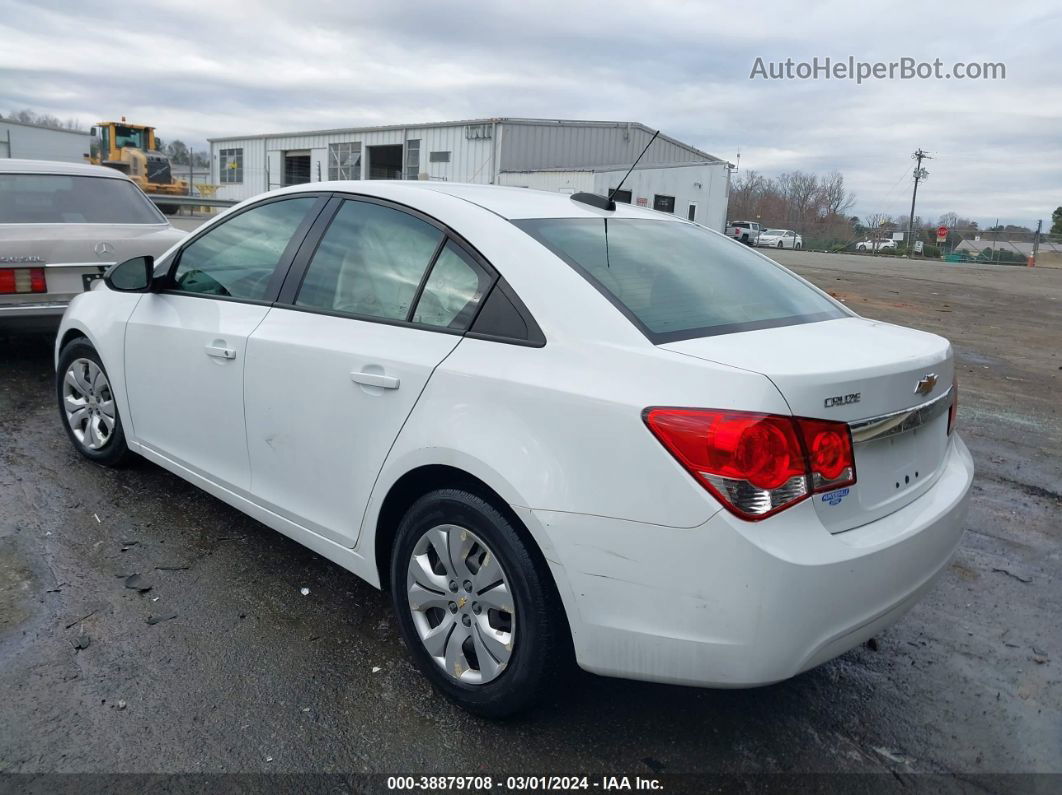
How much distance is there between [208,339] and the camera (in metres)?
3.60

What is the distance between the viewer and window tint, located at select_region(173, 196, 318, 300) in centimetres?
355

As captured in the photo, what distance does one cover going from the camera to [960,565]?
13.2ft

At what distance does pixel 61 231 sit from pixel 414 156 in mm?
27002

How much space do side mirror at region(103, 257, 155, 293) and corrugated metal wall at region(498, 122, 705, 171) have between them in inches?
1034

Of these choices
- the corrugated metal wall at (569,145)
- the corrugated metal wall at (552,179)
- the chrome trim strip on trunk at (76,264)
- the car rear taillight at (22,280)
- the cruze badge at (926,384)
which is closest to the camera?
the cruze badge at (926,384)

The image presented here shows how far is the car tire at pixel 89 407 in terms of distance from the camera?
4.52 meters

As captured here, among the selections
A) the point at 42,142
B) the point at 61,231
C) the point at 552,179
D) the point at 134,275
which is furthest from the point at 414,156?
the point at 42,142

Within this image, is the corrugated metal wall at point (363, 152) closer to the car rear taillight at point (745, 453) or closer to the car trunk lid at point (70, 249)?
the car trunk lid at point (70, 249)

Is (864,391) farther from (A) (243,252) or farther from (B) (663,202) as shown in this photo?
(B) (663,202)

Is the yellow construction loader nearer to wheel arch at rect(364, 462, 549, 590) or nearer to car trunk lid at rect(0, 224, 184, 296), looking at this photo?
car trunk lid at rect(0, 224, 184, 296)

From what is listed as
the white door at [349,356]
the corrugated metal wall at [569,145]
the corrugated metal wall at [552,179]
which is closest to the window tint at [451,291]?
the white door at [349,356]

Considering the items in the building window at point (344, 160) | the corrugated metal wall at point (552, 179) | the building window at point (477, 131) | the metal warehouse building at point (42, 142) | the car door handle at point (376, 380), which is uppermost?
the metal warehouse building at point (42, 142)

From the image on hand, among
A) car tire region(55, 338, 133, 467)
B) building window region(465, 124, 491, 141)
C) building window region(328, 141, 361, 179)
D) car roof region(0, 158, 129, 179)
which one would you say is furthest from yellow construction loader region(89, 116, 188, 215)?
car tire region(55, 338, 133, 467)

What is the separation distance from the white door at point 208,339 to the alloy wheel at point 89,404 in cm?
40
